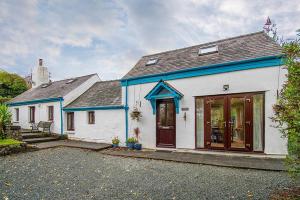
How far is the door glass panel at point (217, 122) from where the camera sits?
8.66 m

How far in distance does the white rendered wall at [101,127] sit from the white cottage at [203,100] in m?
0.07

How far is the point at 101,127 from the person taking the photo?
12648 millimetres

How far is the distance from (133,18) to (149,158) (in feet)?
30.3

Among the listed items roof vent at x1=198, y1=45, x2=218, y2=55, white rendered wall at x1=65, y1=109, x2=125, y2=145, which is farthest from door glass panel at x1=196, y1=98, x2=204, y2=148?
white rendered wall at x1=65, y1=109, x2=125, y2=145

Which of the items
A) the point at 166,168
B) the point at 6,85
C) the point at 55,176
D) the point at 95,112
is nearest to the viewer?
the point at 55,176

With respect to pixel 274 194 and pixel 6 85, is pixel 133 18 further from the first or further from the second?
pixel 6 85

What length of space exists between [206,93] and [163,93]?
236 cm

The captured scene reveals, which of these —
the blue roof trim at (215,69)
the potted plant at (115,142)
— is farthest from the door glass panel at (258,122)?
the potted plant at (115,142)

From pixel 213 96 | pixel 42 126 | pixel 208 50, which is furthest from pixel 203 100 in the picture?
pixel 42 126

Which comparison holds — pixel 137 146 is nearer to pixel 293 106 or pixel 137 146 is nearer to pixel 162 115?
pixel 162 115

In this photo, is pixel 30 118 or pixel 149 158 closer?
pixel 149 158

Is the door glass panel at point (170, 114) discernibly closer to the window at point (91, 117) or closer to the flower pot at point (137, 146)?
the flower pot at point (137, 146)

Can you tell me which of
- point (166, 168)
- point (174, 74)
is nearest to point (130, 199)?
point (166, 168)

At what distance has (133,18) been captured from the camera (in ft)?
40.0
